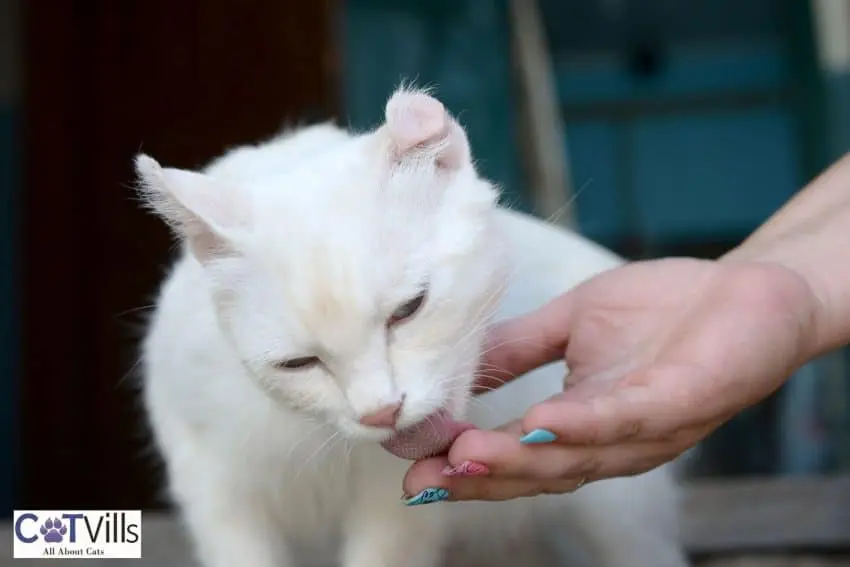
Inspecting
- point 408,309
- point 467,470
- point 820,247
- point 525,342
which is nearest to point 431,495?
point 467,470

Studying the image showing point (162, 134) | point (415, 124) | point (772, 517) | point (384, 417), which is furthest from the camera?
point (162, 134)

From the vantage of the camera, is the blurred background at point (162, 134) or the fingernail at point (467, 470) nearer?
the fingernail at point (467, 470)

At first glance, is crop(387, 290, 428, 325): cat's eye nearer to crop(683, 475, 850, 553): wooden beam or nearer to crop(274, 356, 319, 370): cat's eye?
crop(274, 356, 319, 370): cat's eye

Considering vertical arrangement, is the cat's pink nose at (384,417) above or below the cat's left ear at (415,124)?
below

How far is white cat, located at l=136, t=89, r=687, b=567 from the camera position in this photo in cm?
103

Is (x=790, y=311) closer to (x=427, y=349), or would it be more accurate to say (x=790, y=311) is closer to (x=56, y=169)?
(x=427, y=349)

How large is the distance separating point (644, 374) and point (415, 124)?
1.17ft

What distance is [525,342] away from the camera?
51.1 inches

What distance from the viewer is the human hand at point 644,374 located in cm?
103

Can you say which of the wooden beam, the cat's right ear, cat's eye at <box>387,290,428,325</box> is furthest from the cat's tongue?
the wooden beam

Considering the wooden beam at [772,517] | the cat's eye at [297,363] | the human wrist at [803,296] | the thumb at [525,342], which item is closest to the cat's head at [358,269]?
the cat's eye at [297,363]

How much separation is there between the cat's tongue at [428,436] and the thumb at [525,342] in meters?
0.19

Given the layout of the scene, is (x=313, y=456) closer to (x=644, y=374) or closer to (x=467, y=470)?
(x=467, y=470)

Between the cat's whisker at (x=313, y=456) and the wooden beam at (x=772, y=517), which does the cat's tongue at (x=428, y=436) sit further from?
the wooden beam at (x=772, y=517)
